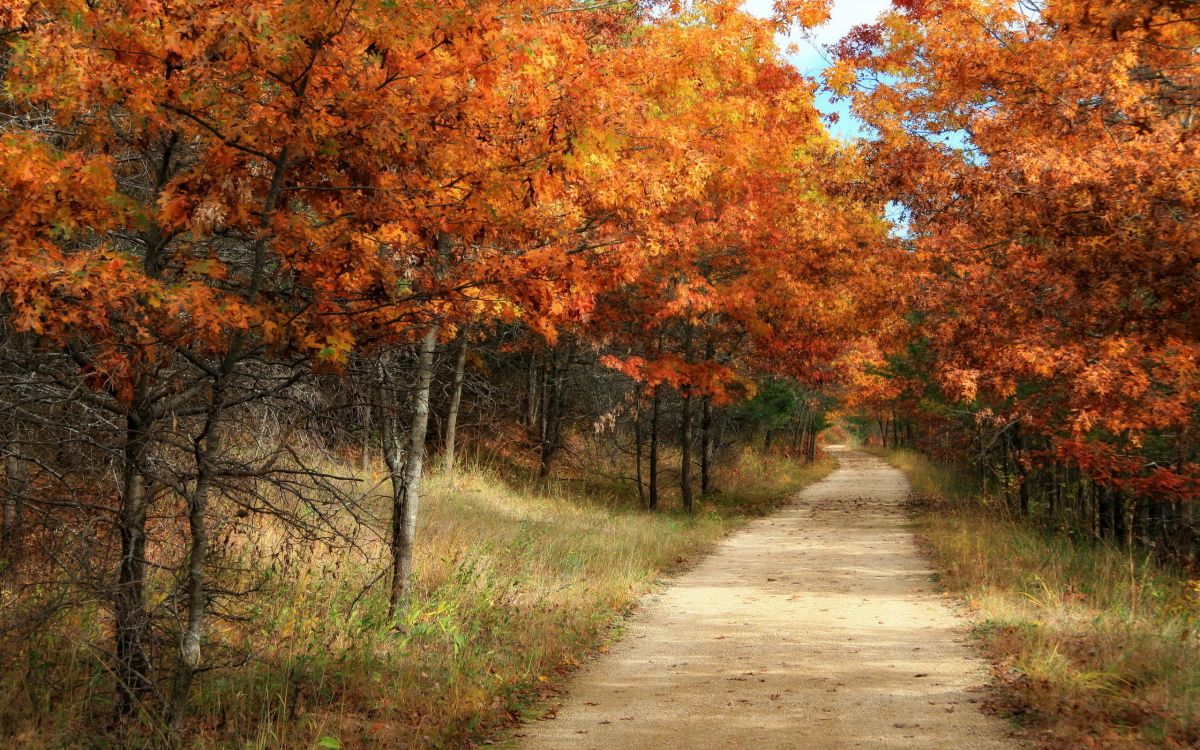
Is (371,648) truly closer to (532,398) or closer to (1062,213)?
(1062,213)

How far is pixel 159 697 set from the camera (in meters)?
5.46

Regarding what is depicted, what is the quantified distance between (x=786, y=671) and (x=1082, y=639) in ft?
8.08

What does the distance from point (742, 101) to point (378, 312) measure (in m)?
9.59

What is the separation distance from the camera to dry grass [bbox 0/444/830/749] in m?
5.87

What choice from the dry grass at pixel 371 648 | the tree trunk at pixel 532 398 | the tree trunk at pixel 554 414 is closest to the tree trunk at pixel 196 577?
the dry grass at pixel 371 648

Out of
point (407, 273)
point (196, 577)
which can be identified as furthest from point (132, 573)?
point (407, 273)

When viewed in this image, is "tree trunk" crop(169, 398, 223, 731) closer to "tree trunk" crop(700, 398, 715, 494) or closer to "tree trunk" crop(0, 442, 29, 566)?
"tree trunk" crop(0, 442, 29, 566)

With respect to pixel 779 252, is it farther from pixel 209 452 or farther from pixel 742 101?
pixel 209 452

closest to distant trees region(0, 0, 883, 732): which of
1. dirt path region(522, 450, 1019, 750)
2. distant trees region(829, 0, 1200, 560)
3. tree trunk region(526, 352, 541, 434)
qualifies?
dirt path region(522, 450, 1019, 750)

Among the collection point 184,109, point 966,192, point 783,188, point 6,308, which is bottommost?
point 6,308

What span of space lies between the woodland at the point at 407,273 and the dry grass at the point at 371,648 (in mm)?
43

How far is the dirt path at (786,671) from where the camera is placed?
20.5ft

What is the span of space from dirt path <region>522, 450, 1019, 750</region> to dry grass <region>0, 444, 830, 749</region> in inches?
20.8

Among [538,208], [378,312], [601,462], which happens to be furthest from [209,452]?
[601,462]
